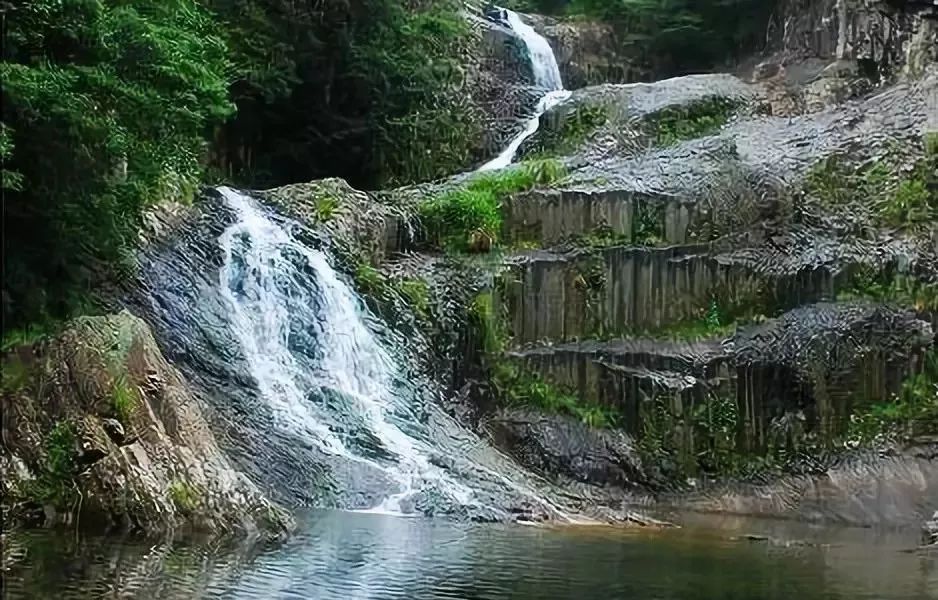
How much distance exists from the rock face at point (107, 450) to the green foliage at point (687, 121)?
15531 mm

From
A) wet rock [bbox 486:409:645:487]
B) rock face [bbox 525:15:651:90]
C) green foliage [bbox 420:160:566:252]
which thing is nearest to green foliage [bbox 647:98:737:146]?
green foliage [bbox 420:160:566:252]

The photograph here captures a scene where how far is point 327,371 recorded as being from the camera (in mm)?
19188

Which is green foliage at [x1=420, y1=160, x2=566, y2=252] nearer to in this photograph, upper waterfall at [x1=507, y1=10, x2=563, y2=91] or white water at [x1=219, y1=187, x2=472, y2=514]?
white water at [x1=219, y1=187, x2=472, y2=514]

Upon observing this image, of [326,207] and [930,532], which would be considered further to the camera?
[326,207]

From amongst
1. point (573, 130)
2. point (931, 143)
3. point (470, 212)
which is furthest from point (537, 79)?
point (931, 143)

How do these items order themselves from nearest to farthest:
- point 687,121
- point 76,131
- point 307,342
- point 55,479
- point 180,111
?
point 76,131 → point 55,479 → point 180,111 → point 307,342 → point 687,121

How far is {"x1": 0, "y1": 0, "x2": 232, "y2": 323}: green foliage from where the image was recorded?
11.4 metres

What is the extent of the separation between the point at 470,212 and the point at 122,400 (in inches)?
438

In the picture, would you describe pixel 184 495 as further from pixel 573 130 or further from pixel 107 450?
pixel 573 130

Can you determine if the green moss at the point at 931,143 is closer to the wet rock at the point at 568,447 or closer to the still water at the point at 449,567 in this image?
the wet rock at the point at 568,447

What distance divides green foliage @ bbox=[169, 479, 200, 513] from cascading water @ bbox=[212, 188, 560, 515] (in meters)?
3.57

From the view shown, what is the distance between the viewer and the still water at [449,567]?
879 cm

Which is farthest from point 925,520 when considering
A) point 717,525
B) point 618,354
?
point 618,354

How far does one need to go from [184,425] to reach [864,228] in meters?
14.0
